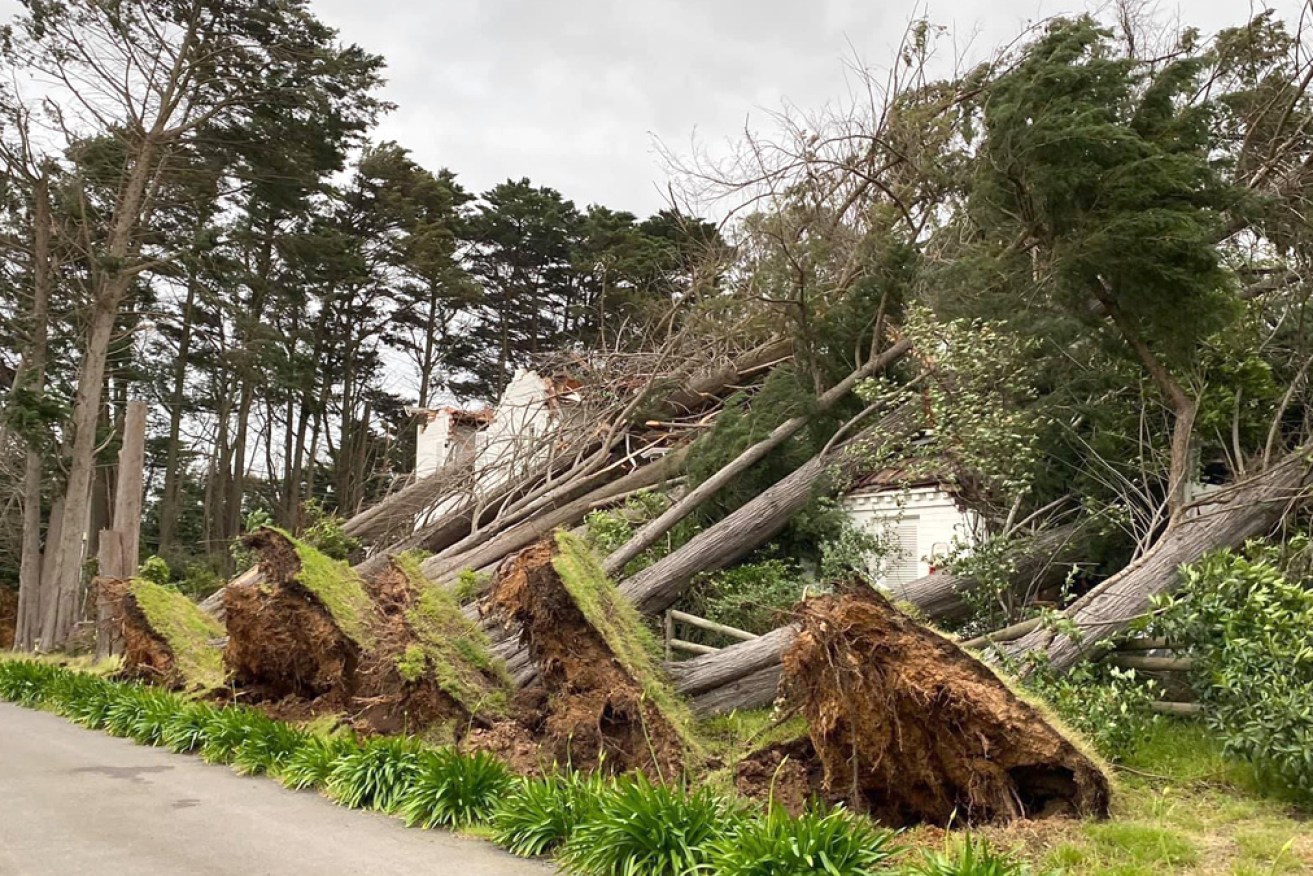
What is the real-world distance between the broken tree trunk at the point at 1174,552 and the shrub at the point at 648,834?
10.7ft

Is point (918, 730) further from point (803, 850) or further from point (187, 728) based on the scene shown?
point (187, 728)

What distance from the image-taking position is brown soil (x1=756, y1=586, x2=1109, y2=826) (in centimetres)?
501

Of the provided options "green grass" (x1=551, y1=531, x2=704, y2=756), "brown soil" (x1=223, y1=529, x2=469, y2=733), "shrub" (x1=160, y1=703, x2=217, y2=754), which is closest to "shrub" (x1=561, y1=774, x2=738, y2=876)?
"green grass" (x1=551, y1=531, x2=704, y2=756)

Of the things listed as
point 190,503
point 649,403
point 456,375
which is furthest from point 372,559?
point 190,503

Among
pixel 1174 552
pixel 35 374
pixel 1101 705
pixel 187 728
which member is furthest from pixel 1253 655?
pixel 35 374

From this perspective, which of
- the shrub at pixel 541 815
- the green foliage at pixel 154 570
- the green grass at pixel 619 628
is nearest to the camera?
the shrub at pixel 541 815

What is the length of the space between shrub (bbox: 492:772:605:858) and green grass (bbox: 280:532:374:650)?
344 centimetres

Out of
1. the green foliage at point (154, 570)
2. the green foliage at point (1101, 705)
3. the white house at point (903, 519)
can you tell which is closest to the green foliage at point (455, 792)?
the green foliage at point (1101, 705)

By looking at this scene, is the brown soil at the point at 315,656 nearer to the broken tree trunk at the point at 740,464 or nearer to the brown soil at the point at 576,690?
the brown soil at the point at 576,690

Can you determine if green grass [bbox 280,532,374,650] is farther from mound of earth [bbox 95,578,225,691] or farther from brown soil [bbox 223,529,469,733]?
mound of earth [bbox 95,578,225,691]

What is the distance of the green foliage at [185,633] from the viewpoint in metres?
10.5

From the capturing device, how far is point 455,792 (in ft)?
19.0

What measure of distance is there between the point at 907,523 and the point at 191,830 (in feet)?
26.4

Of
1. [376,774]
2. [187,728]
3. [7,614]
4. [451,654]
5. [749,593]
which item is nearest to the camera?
[376,774]
